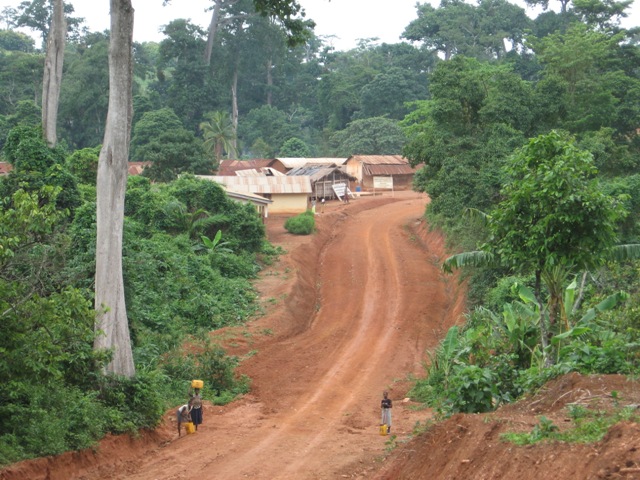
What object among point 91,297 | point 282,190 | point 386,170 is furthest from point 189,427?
point 386,170

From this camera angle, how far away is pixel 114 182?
15.1 m

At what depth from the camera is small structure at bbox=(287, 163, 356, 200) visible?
5036 centimetres

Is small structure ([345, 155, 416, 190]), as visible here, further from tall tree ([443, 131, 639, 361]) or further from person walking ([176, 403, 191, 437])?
tall tree ([443, 131, 639, 361])

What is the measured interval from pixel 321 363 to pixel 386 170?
37980mm

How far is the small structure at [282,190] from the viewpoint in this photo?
43.5m

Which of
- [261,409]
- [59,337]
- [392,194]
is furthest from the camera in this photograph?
[392,194]

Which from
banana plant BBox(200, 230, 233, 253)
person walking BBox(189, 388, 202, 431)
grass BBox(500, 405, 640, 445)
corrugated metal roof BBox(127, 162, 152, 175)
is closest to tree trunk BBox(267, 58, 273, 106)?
corrugated metal roof BBox(127, 162, 152, 175)

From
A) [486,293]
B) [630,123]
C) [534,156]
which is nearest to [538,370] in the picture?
[534,156]

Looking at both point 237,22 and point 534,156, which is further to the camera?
point 237,22

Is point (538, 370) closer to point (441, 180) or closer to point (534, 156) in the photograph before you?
point (534, 156)

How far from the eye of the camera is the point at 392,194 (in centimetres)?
5709

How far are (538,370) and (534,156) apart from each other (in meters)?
3.67

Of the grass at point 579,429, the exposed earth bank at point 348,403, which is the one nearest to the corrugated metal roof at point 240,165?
the exposed earth bank at point 348,403

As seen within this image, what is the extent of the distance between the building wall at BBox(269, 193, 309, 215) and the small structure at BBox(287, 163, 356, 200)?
528cm
